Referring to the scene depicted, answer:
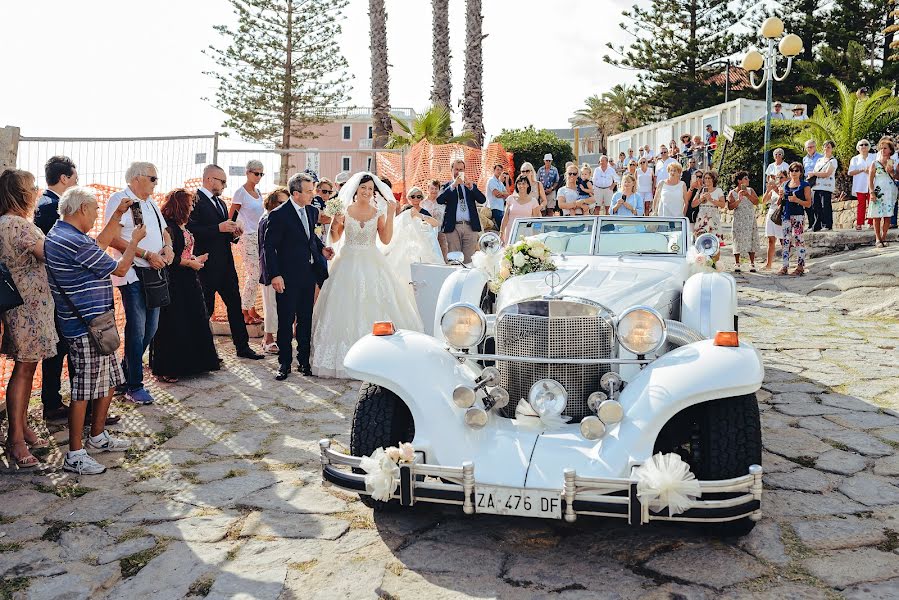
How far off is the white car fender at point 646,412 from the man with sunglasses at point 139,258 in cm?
378

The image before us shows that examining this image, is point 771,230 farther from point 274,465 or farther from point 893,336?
point 274,465

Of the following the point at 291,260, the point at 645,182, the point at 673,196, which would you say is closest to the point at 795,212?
the point at 673,196

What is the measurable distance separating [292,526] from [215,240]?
4.32 meters

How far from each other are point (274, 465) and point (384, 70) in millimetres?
16855

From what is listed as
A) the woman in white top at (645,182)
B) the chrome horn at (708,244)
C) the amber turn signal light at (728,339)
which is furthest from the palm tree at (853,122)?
the amber turn signal light at (728,339)

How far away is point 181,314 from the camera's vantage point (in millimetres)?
6867

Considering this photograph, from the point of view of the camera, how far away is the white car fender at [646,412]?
134 inches

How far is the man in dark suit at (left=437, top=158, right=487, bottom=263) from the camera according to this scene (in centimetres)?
1042

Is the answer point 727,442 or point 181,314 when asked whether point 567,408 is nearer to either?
point 727,442

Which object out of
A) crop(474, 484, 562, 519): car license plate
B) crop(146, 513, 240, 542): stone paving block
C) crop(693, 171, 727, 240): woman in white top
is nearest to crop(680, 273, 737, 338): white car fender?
crop(474, 484, 562, 519): car license plate

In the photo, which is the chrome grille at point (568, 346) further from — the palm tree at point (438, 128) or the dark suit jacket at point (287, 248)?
the palm tree at point (438, 128)

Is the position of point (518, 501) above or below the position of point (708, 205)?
below

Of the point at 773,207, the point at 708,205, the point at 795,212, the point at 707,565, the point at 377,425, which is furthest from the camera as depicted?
the point at 773,207

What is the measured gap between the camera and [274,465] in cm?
480
